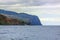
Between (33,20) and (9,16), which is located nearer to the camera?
(9,16)

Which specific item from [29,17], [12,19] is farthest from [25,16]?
[12,19]

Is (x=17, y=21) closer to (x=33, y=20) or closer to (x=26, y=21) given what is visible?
(x=26, y=21)

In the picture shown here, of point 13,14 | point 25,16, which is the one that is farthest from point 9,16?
point 25,16

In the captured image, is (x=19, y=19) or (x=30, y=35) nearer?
(x=30, y=35)

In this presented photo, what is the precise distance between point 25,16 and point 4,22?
62.1 feet

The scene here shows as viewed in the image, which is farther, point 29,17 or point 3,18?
point 29,17

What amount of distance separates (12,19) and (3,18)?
681cm

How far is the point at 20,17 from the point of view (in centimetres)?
16612

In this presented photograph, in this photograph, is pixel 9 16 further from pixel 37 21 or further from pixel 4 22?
pixel 37 21

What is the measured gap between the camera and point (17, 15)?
543 ft

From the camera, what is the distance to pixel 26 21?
161750 mm

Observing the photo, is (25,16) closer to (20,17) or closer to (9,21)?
(20,17)

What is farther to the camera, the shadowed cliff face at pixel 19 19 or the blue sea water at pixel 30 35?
the shadowed cliff face at pixel 19 19

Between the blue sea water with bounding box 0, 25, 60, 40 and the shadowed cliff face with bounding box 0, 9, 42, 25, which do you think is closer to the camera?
the blue sea water with bounding box 0, 25, 60, 40
